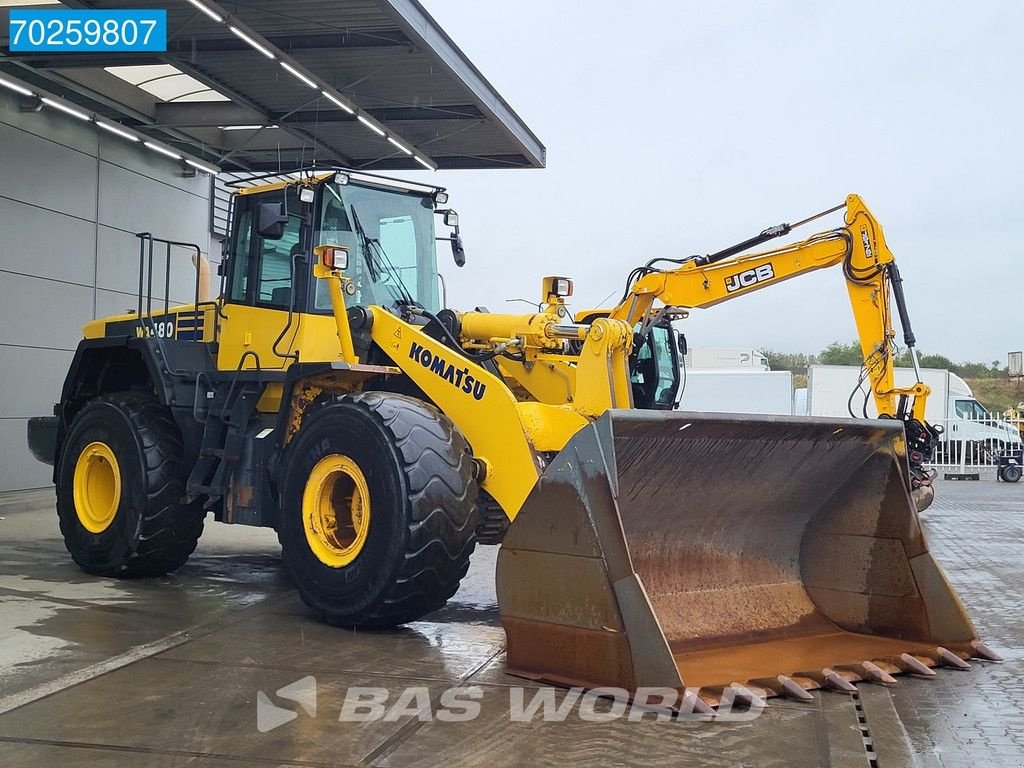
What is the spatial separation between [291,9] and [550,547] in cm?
787

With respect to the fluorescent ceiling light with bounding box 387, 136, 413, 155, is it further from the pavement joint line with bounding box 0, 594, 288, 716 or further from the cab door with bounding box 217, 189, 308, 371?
the pavement joint line with bounding box 0, 594, 288, 716

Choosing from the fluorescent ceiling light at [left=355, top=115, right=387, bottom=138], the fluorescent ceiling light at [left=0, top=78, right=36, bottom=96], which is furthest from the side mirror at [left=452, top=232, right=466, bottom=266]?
the fluorescent ceiling light at [left=0, top=78, right=36, bottom=96]

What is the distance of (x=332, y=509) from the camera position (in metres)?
6.76

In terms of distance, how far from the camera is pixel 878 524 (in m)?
6.19

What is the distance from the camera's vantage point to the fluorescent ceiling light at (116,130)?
587 inches

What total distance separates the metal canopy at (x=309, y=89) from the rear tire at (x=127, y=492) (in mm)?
4545

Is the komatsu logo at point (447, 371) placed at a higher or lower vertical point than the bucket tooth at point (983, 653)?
higher

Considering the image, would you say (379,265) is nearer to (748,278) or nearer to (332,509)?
(332,509)

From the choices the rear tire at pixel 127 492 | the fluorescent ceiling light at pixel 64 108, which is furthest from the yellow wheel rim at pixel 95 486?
the fluorescent ceiling light at pixel 64 108

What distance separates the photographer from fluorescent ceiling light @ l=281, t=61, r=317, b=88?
1225 cm

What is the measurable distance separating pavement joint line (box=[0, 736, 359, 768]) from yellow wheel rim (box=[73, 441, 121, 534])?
4.35m

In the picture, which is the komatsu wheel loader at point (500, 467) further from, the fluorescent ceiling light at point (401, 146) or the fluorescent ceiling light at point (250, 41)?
the fluorescent ceiling light at point (401, 146)

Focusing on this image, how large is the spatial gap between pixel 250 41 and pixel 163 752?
353 inches

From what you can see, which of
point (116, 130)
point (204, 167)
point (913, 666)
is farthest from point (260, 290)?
point (204, 167)
